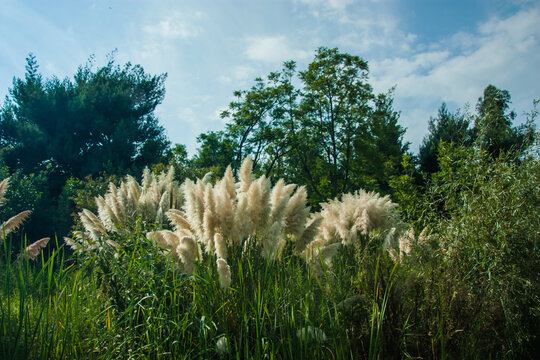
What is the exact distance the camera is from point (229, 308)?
2574mm

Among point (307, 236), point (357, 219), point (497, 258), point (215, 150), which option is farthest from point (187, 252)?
point (215, 150)

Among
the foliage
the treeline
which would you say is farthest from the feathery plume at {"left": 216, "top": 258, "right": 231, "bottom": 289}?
the treeline

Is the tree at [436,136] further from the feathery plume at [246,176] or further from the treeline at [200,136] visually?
the feathery plume at [246,176]

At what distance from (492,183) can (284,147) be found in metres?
22.7

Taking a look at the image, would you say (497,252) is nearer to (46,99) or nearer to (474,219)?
(474,219)

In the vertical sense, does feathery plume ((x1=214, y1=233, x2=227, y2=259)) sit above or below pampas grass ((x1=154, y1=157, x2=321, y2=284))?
below

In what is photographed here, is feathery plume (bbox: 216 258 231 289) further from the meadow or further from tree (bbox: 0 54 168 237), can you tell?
tree (bbox: 0 54 168 237)

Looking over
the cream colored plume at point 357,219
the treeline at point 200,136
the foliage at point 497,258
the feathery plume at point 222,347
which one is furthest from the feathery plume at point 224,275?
the treeline at point 200,136

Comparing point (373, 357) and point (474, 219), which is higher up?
point (474, 219)

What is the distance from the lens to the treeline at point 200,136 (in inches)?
691

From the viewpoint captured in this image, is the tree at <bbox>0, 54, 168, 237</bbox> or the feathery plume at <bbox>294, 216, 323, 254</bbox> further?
the tree at <bbox>0, 54, 168, 237</bbox>

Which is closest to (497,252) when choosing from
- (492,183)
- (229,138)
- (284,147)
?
(492,183)

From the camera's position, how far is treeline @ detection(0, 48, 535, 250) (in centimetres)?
1756

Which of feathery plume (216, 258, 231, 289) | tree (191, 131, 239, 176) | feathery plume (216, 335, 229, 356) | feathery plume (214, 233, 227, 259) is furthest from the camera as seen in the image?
tree (191, 131, 239, 176)
